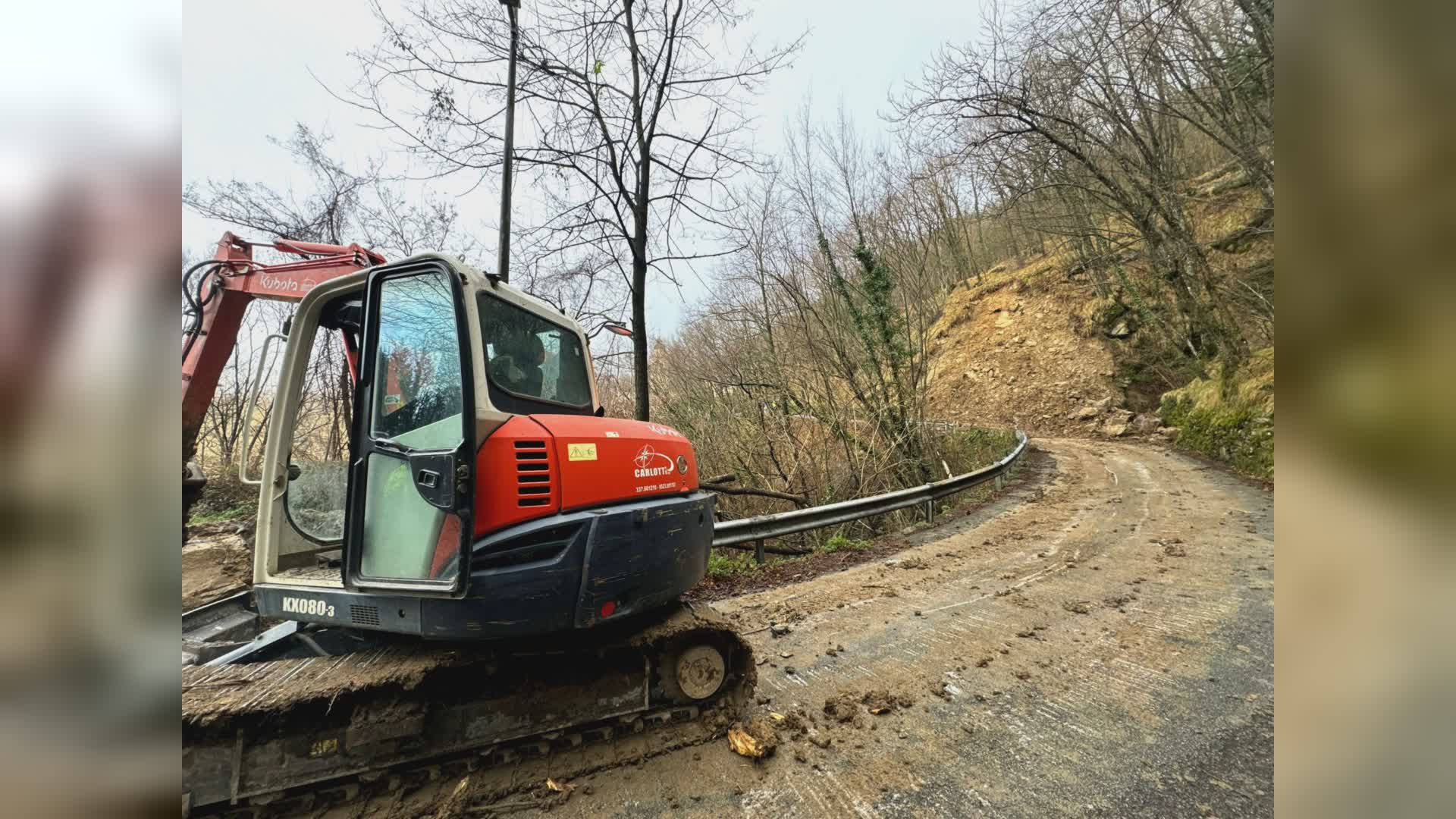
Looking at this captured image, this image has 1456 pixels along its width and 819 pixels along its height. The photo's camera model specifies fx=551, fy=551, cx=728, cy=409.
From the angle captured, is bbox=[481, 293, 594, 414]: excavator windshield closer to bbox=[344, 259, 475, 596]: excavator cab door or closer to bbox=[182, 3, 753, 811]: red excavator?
bbox=[182, 3, 753, 811]: red excavator

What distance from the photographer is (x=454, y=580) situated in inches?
91.5

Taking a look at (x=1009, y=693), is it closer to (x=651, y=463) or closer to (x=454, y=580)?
(x=651, y=463)

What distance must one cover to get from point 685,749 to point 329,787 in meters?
1.48

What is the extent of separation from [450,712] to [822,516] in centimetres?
467

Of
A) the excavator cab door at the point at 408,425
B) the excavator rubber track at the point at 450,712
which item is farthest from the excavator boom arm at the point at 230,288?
the excavator rubber track at the point at 450,712

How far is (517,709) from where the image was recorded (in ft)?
8.16

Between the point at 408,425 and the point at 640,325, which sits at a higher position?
the point at 640,325

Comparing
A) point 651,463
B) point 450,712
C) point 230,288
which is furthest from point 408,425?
point 230,288

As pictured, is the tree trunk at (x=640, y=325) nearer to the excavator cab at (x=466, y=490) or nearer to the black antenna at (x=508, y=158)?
the black antenna at (x=508, y=158)

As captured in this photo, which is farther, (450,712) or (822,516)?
(822,516)

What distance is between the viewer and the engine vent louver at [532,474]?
2398 mm

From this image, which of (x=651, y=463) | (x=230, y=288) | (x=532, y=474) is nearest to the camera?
(x=532, y=474)
